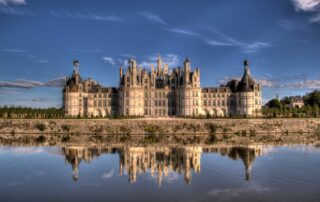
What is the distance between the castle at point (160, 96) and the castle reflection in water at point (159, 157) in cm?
3586

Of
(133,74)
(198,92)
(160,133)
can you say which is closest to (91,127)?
(160,133)

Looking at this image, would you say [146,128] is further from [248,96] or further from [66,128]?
[248,96]

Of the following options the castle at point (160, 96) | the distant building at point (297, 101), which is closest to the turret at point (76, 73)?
the castle at point (160, 96)

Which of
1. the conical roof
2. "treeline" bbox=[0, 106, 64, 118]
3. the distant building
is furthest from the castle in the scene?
the distant building

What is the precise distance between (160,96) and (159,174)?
5370 cm

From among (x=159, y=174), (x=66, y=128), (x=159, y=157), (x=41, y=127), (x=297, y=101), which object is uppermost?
(x=297, y=101)

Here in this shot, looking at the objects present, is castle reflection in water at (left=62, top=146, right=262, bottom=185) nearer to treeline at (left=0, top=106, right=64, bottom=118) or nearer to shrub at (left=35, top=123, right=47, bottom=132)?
shrub at (left=35, top=123, right=47, bottom=132)

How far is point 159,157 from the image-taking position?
3556 cm

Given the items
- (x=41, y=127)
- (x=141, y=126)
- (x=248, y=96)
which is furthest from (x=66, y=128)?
(x=248, y=96)

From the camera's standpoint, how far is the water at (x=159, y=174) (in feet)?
70.4

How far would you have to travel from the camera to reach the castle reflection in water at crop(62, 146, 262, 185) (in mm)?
29234

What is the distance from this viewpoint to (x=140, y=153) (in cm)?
3778

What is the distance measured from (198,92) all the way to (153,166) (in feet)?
160

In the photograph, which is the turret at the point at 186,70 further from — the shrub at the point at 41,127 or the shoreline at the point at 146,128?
the shrub at the point at 41,127
